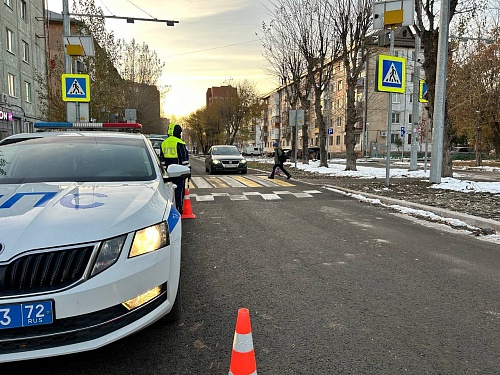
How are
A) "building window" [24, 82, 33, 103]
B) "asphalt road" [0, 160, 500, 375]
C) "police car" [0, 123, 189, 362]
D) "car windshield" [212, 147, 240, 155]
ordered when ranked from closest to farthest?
"police car" [0, 123, 189, 362] → "asphalt road" [0, 160, 500, 375] → "car windshield" [212, 147, 240, 155] → "building window" [24, 82, 33, 103]

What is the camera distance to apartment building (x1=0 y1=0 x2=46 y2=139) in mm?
26656

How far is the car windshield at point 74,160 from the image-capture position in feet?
12.5

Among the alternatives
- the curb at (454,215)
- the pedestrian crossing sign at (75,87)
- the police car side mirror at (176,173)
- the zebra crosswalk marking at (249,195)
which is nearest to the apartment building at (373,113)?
the zebra crosswalk marking at (249,195)

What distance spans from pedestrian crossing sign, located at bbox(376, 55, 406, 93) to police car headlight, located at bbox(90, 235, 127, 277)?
11.1 meters

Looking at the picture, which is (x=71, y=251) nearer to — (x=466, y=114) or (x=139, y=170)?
(x=139, y=170)

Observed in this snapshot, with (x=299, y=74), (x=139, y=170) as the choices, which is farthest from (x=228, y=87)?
(x=139, y=170)

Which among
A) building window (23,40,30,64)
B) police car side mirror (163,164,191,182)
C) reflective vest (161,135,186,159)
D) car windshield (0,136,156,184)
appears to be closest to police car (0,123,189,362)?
car windshield (0,136,156,184)

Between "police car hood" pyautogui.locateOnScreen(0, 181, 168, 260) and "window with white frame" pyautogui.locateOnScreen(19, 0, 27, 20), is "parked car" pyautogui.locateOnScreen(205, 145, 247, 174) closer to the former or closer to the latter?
"police car hood" pyautogui.locateOnScreen(0, 181, 168, 260)

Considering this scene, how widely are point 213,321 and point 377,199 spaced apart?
325 inches

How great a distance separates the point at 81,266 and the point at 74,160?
2.06 m

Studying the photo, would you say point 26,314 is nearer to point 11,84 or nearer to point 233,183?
point 233,183

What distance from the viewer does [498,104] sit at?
28453 millimetres

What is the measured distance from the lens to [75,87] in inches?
518

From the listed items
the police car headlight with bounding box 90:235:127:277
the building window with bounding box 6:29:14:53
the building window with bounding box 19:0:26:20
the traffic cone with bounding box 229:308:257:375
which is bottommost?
the traffic cone with bounding box 229:308:257:375
